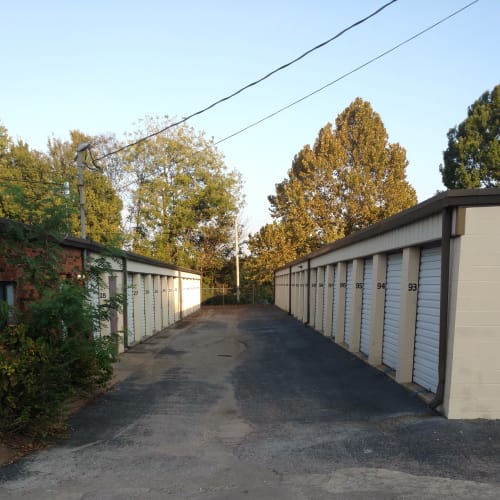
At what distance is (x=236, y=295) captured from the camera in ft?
164

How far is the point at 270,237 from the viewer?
141 ft

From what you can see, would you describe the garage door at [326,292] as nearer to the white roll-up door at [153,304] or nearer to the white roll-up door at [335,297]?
the white roll-up door at [335,297]

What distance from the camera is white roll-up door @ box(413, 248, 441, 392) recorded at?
8422 mm

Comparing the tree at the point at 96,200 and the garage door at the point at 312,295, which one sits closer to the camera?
the garage door at the point at 312,295

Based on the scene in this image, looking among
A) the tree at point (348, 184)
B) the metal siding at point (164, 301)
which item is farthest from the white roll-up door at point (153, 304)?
the tree at point (348, 184)

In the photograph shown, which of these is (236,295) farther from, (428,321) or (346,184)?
(428,321)

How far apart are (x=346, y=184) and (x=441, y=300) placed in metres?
34.4

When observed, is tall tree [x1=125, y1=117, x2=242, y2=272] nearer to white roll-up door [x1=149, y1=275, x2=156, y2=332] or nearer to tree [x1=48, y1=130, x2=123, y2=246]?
tree [x1=48, y1=130, x2=123, y2=246]

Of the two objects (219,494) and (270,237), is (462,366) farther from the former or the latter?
(270,237)

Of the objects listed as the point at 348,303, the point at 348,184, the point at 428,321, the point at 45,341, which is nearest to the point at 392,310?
the point at 428,321

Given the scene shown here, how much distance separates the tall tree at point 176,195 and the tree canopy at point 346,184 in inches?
340

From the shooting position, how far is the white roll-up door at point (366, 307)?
521 inches

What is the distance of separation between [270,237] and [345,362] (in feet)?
99.6

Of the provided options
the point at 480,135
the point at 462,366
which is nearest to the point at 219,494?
the point at 462,366
